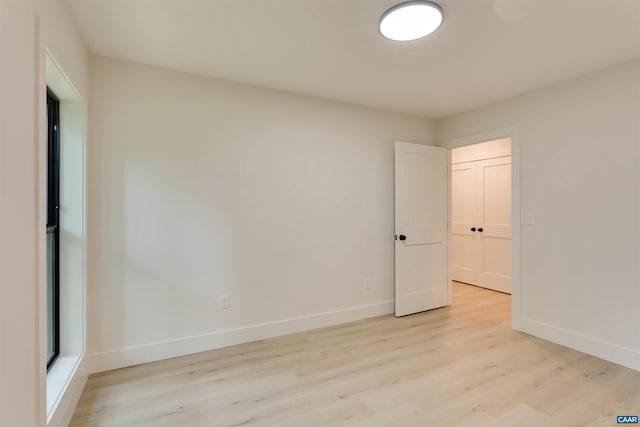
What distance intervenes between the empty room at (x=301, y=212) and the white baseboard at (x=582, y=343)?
0.05 ft

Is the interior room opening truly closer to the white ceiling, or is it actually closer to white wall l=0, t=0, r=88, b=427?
the white ceiling

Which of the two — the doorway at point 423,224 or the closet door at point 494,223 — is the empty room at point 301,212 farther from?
the closet door at point 494,223

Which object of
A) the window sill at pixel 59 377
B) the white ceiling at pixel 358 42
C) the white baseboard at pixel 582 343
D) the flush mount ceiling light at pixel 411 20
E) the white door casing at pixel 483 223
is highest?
the white ceiling at pixel 358 42

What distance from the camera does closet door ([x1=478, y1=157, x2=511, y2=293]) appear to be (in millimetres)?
4645

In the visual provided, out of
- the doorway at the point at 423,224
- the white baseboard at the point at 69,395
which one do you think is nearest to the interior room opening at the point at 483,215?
the doorway at the point at 423,224

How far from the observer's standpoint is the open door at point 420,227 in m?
3.70

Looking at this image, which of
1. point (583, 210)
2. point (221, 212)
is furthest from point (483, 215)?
point (221, 212)

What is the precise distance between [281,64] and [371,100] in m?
1.22

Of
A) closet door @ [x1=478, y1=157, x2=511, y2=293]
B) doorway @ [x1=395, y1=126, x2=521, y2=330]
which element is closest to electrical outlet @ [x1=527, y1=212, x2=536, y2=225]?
doorway @ [x1=395, y1=126, x2=521, y2=330]

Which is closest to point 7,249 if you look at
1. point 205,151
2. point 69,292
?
point 69,292

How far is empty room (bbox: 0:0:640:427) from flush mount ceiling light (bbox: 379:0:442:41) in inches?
0.5

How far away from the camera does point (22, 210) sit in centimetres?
122

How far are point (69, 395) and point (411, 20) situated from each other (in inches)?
118

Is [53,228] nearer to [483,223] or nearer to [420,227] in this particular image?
[420,227]
